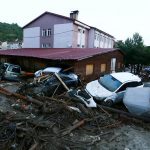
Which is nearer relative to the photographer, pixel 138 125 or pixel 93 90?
pixel 138 125

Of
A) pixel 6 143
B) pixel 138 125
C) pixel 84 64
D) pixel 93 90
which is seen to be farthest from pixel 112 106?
pixel 84 64

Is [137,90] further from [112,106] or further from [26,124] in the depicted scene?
[26,124]

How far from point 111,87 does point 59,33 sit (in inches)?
867

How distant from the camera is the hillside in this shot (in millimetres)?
77438

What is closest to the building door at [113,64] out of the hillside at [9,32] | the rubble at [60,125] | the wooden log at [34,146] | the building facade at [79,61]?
the building facade at [79,61]

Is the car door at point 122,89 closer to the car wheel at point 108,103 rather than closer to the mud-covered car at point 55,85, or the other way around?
the car wheel at point 108,103

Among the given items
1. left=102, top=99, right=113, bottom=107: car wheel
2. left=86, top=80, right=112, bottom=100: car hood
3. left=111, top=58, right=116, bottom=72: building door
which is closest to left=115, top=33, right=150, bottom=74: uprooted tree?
left=111, top=58, right=116, bottom=72: building door

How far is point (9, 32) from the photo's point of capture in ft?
270

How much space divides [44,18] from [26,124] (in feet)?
95.4

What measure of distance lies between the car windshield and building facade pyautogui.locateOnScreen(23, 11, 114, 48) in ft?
62.2

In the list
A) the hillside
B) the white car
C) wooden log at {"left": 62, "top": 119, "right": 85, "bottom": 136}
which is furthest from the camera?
the hillside

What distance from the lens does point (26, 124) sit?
7.97 m

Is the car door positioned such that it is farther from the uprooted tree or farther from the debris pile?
the uprooted tree

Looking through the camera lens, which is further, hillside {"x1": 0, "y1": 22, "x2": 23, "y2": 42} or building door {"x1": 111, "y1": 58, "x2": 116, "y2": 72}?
hillside {"x1": 0, "y1": 22, "x2": 23, "y2": 42}
